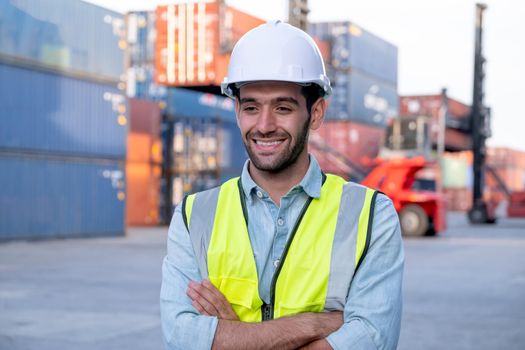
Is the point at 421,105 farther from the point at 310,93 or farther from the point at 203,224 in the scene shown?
the point at 203,224

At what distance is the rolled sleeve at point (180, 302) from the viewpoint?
241 centimetres

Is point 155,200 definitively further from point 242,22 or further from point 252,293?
point 252,293

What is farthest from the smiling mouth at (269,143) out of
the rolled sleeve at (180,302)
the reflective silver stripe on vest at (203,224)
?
the rolled sleeve at (180,302)

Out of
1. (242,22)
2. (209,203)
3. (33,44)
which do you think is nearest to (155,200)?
(242,22)

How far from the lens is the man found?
2.41 metres

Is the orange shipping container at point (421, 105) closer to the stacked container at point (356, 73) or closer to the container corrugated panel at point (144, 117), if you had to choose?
the stacked container at point (356, 73)

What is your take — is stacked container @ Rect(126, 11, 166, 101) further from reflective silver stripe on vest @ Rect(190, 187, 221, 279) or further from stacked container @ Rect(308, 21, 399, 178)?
reflective silver stripe on vest @ Rect(190, 187, 221, 279)

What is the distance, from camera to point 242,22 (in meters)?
28.3

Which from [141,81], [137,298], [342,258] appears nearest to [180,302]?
[342,258]

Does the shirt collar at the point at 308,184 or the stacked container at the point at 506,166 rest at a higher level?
the shirt collar at the point at 308,184

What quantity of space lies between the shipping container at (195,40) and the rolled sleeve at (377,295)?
80.4 feet

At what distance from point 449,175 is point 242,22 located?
2953cm

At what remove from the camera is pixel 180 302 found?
2518 millimetres

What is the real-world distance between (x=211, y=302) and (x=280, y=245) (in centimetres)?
27
